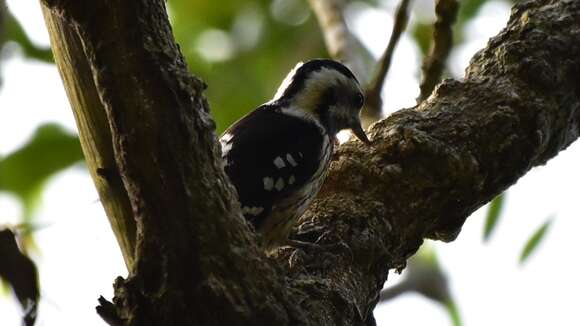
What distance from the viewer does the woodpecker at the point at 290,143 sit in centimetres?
312

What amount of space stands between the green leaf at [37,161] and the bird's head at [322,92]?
0.86 metres

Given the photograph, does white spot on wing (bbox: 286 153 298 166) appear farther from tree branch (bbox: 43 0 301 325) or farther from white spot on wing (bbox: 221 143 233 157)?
tree branch (bbox: 43 0 301 325)

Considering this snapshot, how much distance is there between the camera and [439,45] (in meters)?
3.71

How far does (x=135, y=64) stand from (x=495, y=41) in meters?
1.78

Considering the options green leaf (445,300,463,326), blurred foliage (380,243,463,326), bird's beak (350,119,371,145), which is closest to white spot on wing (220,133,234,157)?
bird's beak (350,119,371,145)

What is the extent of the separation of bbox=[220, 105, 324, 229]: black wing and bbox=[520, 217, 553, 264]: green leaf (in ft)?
3.55

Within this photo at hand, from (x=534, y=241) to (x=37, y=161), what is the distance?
203cm

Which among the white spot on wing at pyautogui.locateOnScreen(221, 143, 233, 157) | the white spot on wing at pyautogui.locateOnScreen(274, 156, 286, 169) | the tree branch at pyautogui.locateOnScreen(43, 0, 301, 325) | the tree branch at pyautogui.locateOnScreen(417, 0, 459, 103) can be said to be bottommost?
the tree branch at pyautogui.locateOnScreen(43, 0, 301, 325)

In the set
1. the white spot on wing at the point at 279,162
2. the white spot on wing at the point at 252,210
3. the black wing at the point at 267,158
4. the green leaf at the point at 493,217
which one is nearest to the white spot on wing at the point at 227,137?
the black wing at the point at 267,158

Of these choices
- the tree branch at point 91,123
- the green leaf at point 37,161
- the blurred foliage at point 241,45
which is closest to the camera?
the tree branch at point 91,123

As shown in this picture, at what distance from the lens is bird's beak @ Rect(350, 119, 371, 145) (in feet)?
10.8

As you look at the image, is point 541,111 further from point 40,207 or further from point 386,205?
point 40,207

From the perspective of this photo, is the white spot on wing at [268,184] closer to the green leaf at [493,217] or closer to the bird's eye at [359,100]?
the bird's eye at [359,100]

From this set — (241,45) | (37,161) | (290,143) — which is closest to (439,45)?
(290,143)
